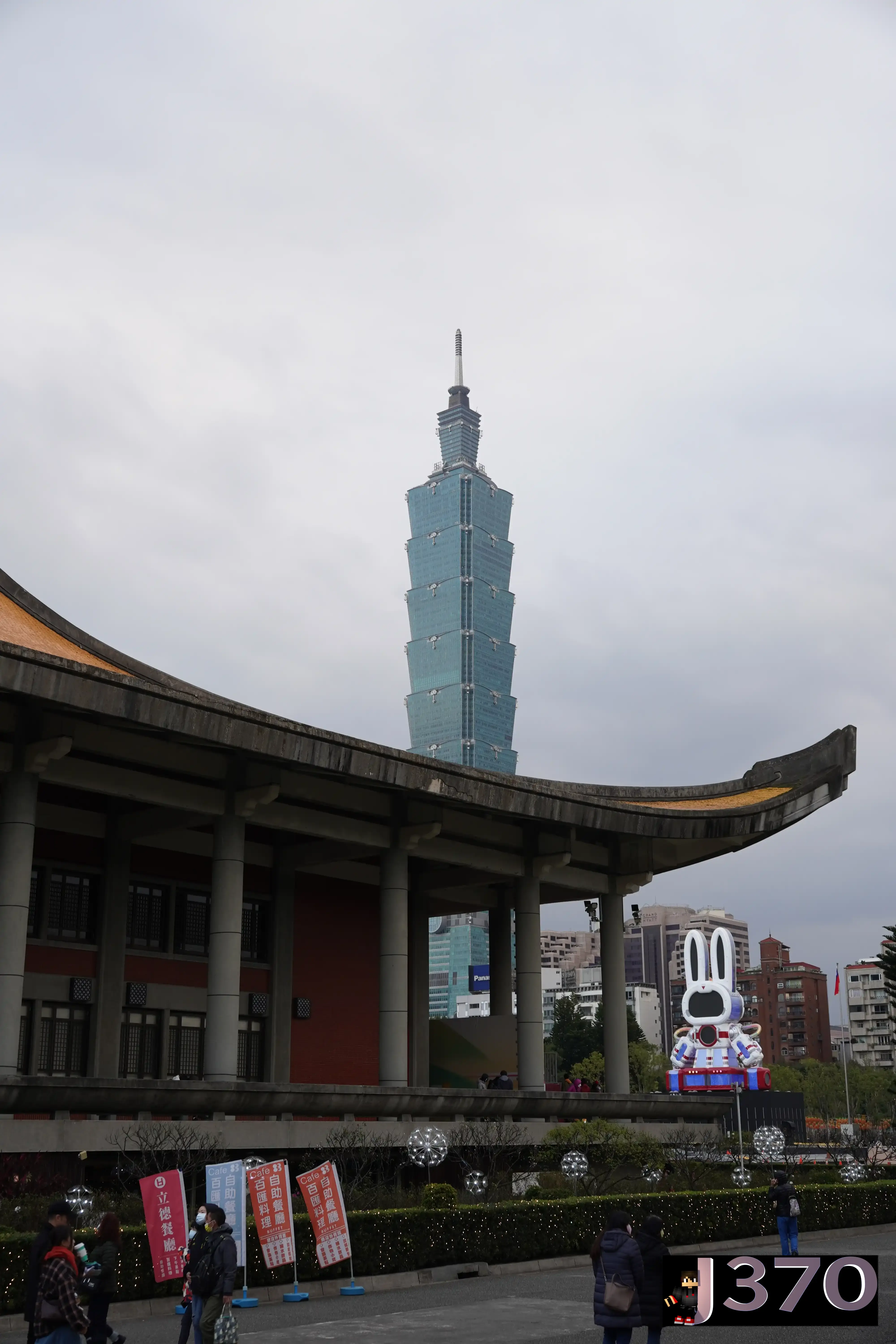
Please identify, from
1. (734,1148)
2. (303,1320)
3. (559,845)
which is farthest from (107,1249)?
(734,1148)

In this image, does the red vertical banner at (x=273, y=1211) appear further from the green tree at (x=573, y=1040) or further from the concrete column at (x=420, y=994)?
the green tree at (x=573, y=1040)

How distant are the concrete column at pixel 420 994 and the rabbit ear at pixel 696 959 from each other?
2550cm

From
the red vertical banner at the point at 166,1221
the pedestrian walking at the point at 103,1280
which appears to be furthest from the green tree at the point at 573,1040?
the pedestrian walking at the point at 103,1280

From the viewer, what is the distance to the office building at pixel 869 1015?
174m

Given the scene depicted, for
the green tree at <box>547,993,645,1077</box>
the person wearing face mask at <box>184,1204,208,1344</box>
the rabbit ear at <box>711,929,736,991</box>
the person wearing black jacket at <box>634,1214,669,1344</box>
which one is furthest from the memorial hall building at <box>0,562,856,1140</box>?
the green tree at <box>547,993,645,1077</box>

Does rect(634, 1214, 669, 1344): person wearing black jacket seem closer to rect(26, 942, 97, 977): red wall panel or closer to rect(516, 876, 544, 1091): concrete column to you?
rect(26, 942, 97, 977): red wall panel

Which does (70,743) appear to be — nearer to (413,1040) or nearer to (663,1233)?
(663,1233)

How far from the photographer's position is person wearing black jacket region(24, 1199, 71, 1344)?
12.6m

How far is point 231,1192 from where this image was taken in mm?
17141

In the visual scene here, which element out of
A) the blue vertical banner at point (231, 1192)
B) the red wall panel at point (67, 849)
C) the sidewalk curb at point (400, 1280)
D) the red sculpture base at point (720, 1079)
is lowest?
the sidewalk curb at point (400, 1280)

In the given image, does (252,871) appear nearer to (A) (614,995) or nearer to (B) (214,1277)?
(A) (614,995)

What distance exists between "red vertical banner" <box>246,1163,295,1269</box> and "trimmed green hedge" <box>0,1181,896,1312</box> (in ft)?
1.55

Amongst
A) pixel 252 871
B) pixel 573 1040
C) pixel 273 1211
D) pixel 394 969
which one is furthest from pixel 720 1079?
pixel 573 1040

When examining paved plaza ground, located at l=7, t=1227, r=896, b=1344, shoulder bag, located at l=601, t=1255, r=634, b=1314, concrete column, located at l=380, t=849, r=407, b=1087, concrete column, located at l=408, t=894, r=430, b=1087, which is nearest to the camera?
shoulder bag, located at l=601, t=1255, r=634, b=1314
